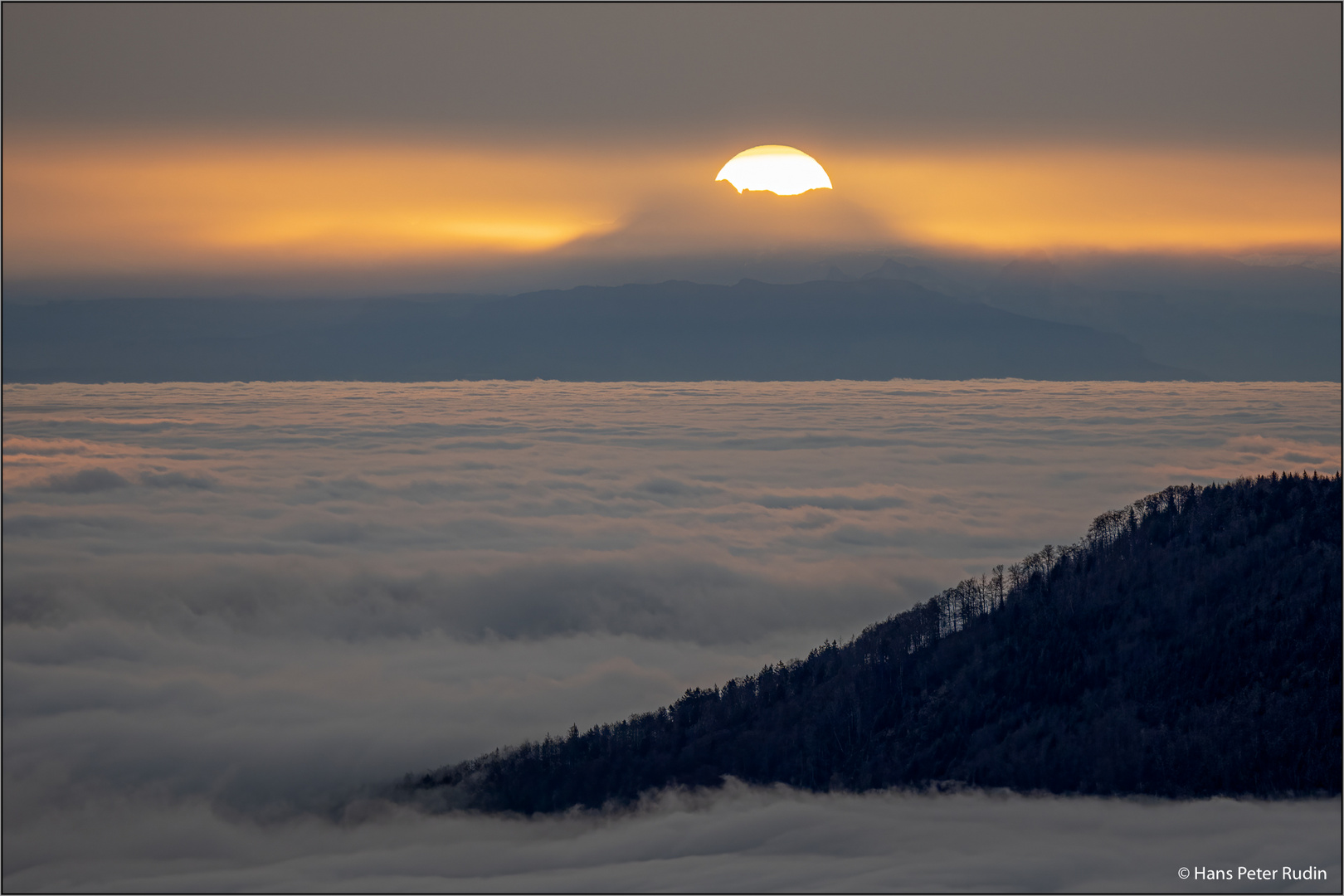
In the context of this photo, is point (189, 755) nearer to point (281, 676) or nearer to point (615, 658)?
point (281, 676)

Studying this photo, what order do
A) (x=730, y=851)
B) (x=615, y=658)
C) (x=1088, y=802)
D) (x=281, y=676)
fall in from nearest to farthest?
(x=730, y=851)
(x=1088, y=802)
(x=281, y=676)
(x=615, y=658)

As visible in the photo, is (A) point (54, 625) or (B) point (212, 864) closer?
(B) point (212, 864)

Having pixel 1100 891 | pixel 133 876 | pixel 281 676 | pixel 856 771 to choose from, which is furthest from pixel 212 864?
pixel 1100 891

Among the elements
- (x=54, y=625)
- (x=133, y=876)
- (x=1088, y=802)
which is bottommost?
(x=133, y=876)

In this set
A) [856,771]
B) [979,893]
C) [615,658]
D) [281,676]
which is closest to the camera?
[979,893]

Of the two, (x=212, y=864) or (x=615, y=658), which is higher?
(x=615, y=658)

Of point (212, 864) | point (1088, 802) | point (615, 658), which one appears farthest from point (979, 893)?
point (615, 658)

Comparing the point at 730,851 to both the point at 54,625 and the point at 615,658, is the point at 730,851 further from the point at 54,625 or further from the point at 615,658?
the point at 54,625
